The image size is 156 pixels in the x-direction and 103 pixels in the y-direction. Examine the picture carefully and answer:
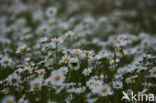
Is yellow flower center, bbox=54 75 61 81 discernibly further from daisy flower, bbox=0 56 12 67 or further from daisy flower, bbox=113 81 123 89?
daisy flower, bbox=0 56 12 67

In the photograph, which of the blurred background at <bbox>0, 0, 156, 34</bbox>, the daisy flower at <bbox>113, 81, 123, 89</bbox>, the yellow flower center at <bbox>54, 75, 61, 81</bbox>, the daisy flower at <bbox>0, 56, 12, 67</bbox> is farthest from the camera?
the blurred background at <bbox>0, 0, 156, 34</bbox>

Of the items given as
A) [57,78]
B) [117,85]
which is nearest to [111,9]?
[117,85]

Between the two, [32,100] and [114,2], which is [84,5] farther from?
[32,100]

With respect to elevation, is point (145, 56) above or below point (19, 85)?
above

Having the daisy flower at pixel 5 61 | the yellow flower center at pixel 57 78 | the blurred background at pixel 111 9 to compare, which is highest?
the blurred background at pixel 111 9

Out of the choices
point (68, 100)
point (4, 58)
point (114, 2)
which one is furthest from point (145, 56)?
point (114, 2)

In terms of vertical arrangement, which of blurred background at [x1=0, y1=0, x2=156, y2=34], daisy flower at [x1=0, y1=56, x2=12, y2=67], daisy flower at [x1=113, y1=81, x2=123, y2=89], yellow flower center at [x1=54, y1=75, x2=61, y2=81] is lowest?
daisy flower at [x1=113, y1=81, x2=123, y2=89]

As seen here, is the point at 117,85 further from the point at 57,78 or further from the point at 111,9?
the point at 111,9

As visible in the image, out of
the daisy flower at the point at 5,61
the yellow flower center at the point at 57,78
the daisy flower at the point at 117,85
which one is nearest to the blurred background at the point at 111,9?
the daisy flower at the point at 5,61

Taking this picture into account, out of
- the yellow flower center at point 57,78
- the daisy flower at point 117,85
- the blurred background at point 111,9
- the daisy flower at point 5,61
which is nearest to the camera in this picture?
the yellow flower center at point 57,78

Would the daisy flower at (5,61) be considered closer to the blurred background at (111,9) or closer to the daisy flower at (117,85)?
the daisy flower at (117,85)

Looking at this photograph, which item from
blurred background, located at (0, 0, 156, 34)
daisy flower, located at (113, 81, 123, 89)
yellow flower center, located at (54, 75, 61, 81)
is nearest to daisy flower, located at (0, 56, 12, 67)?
yellow flower center, located at (54, 75, 61, 81)
